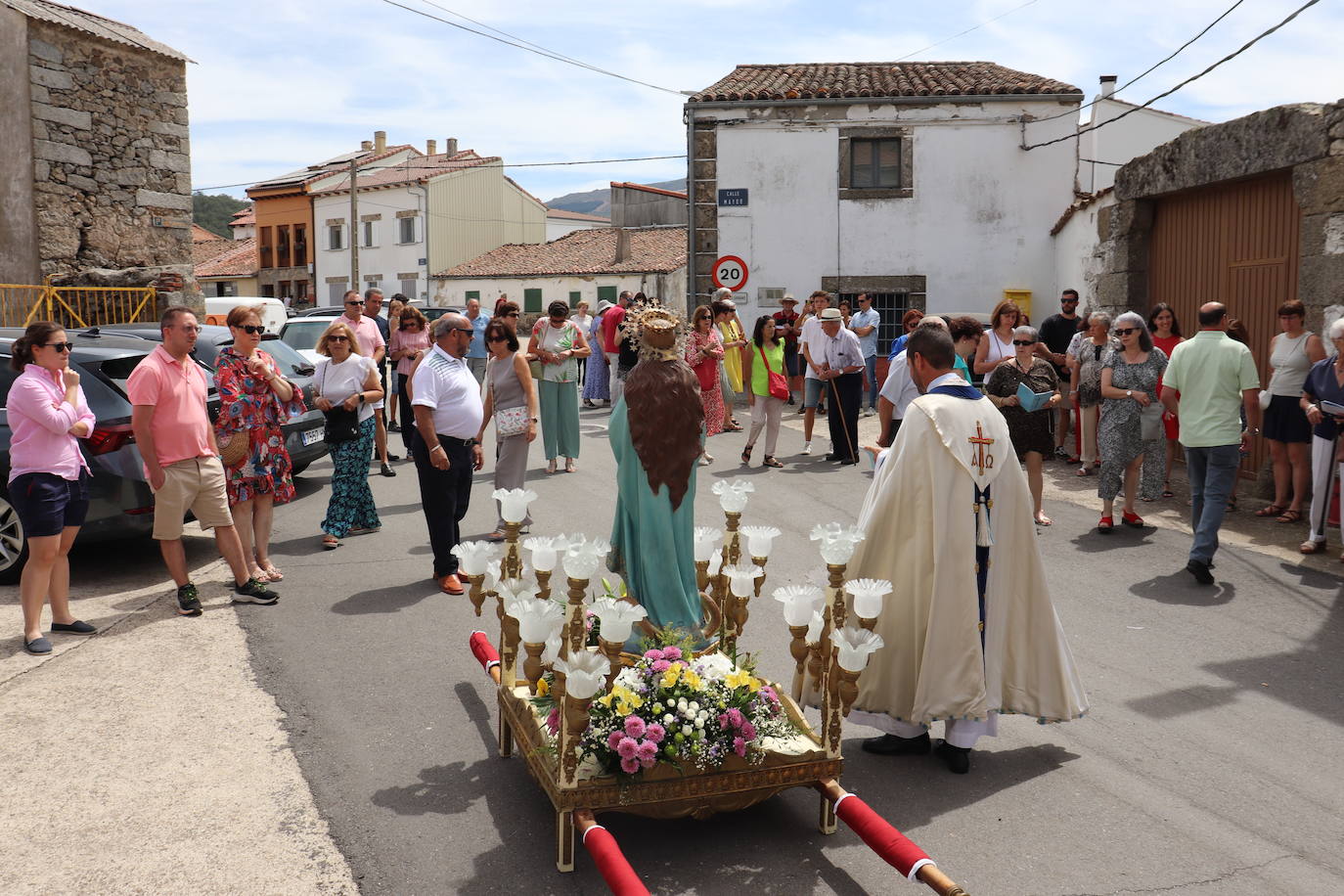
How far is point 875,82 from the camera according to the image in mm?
21797

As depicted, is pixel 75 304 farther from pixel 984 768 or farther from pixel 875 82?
pixel 984 768

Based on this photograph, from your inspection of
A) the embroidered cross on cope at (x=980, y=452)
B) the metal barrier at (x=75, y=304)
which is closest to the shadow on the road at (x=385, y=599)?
the embroidered cross on cope at (x=980, y=452)

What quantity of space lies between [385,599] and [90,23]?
562 inches

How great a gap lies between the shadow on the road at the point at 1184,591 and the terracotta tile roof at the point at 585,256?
35.4 m

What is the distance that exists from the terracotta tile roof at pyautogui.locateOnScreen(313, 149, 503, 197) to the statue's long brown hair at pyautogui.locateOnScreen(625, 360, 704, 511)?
44.0 meters

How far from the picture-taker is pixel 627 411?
14.6 feet

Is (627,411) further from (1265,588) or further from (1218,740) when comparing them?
(1265,588)

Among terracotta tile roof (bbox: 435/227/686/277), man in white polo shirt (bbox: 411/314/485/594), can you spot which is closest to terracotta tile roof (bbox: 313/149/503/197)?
terracotta tile roof (bbox: 435/227/686/277)

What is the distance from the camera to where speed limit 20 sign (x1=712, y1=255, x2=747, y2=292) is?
16.6 metres

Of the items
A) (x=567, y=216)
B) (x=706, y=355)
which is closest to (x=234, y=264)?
(x=567, y=216)

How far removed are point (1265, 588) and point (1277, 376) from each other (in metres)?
2.65

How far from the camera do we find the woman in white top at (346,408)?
8.40 metres

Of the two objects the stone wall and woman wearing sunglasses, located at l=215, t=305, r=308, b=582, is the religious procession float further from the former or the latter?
the stone wall

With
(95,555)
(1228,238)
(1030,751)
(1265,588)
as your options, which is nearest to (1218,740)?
(1030,751)
